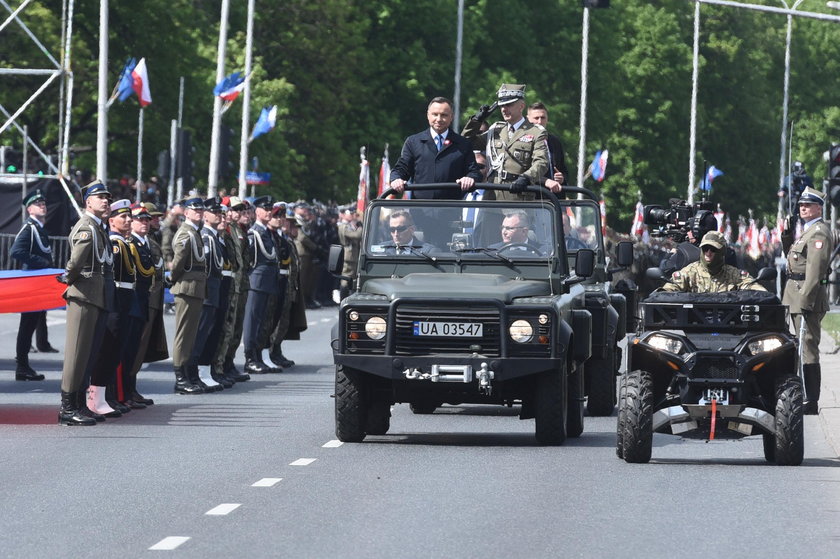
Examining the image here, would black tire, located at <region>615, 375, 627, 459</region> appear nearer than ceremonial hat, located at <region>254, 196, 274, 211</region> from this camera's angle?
Yes

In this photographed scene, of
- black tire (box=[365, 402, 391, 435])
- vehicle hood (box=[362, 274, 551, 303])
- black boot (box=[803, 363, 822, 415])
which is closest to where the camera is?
vehicle hood (box=[362, 274, 551, 303])

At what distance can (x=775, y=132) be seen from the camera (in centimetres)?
9950

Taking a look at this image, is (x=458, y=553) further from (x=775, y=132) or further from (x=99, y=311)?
(x=775, y=132)

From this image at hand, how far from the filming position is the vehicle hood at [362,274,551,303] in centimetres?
1631

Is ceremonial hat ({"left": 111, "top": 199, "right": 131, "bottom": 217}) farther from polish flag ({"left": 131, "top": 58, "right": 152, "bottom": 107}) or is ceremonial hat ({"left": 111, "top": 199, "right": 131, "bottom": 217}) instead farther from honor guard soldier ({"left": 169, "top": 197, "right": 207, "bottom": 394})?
polish flag ({"left": 131, "top": 58, "right": 152, "bottom": 107})

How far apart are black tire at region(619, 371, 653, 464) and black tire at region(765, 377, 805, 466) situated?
905 mm

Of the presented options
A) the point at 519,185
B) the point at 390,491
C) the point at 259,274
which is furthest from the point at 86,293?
the point at 259,274

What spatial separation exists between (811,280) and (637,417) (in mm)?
4997

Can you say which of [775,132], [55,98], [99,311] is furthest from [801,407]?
[775,132]

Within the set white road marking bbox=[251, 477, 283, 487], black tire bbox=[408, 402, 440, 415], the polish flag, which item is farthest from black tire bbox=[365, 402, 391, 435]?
the polish flag

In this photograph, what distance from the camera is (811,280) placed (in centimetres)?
1952

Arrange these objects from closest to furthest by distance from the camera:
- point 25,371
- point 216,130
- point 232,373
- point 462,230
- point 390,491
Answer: point 390,491, point 462,230, point 25,371, point 232,373, point 216,130

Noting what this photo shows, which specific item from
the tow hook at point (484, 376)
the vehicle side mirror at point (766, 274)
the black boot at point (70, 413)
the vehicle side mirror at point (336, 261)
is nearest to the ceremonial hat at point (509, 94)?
the vehicle side mirror at point (336, 261)

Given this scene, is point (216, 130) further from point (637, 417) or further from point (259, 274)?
point (637, 417)
